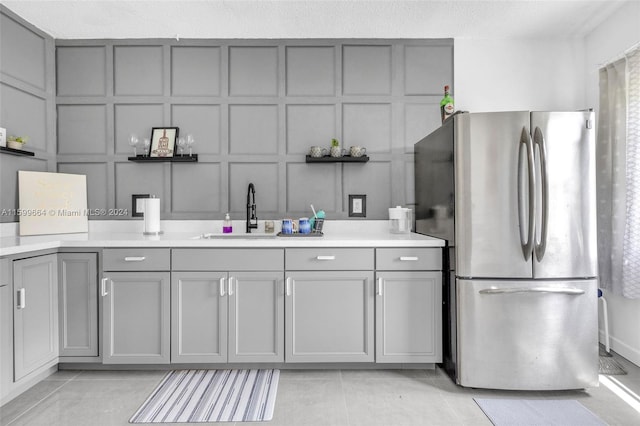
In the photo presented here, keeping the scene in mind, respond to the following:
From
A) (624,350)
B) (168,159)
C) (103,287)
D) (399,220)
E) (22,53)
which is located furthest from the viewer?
(168,159)

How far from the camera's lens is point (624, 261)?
8.33 feet

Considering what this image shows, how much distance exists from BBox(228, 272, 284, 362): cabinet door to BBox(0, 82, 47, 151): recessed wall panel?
6.78 feet

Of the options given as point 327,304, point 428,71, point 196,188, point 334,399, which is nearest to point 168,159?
point 196,188

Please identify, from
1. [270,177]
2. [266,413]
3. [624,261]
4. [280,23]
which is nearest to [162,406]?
[266,413]

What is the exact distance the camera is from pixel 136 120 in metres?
3.14

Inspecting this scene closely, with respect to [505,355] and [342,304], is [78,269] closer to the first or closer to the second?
[342,304]

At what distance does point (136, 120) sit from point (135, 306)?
64.5 inches

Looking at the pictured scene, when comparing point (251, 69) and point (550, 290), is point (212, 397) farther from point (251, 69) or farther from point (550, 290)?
point (251, 69)

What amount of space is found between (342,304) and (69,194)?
94.8 inches

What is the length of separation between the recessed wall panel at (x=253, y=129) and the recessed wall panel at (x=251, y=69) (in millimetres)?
154

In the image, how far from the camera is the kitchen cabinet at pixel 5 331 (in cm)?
205

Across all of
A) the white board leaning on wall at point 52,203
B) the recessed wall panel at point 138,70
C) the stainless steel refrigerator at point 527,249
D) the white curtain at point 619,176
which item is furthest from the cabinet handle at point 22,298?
the white curtain at point 619,176

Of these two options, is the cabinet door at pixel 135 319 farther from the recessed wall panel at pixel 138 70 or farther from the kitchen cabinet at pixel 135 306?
the recessed wall panel at pixel 138 70

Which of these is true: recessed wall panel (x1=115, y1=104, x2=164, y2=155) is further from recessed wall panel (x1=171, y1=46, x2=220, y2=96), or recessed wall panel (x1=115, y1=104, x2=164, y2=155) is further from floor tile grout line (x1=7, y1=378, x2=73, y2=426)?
floor tile grout line (x1=7, y1=378, x2=73, y2=426)
